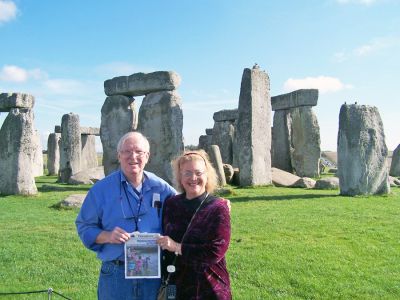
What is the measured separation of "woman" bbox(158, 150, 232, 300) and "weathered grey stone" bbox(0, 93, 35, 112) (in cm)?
1134

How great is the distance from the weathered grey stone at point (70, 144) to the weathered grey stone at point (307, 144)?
9389 mm

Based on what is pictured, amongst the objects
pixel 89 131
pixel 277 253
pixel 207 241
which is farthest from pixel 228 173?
pixel 207 241

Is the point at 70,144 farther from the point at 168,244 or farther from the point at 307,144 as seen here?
the point at 168,244

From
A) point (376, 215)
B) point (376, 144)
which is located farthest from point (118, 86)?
point (376, 215)

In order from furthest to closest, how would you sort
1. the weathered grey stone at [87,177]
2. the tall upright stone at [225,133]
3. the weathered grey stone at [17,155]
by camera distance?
1. the tall upright stone at [225,133]
2. the weathered grey stone at [87,177]
3. the weathered grey stone at [17,155]

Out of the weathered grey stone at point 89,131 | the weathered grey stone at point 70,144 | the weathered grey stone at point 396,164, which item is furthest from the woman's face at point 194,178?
the weathered grey stone at point 89,131

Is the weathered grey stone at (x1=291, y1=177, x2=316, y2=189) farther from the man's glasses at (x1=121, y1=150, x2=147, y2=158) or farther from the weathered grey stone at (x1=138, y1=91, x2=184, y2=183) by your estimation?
the man's glasses at (x1=121, y1=150, x2=147, y2=158)

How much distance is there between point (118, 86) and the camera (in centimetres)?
1549

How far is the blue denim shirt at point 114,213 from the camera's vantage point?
3.14 meters

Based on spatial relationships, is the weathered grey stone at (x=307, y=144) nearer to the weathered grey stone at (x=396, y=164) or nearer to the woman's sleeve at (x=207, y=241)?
the weathered grey stone at (x=396, y=164)

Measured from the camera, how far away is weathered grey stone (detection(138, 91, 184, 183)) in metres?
14.2

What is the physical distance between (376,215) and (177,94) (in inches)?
296

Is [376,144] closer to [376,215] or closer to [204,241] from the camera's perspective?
[376,215]

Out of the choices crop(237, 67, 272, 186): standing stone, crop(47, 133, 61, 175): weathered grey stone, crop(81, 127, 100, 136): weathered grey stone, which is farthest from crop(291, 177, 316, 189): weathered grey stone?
crop(47, 133, 61, 175): weathered grey stone
